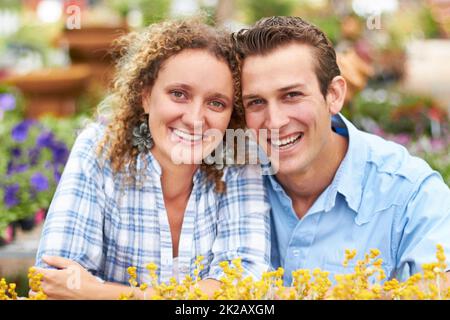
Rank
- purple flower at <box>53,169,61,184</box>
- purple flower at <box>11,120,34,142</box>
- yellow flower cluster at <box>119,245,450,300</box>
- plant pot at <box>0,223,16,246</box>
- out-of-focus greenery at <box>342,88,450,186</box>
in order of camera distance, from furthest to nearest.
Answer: out-of-focus greenery at <box>342,88,450,186</box>, purple flower at <box>11,120,34,142</box>, purple flower at <box>53,169,61,184</box>, plant pot at <box>0,223,16,246</box>, yellow flower cluster at <box>119,245,450,300</box>

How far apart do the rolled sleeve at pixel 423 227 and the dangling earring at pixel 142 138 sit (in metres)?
0.99

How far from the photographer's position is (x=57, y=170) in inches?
175

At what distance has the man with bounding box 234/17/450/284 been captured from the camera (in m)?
2.40

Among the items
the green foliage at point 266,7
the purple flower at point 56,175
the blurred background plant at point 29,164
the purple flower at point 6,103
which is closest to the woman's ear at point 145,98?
the blurred background plant at point 29,164

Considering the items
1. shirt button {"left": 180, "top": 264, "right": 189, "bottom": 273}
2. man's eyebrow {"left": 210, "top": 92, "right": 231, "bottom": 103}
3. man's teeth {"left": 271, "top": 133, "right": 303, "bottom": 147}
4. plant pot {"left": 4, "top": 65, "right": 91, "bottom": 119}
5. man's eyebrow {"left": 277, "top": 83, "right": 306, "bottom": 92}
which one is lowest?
shirt button {"left": 180, "top": 264, "right": 189, "bottom": 273}

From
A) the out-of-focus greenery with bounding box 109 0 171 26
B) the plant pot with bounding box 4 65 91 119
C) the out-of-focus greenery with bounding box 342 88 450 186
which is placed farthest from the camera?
the out-of-focus greenery with bounding box 109 0 171 26

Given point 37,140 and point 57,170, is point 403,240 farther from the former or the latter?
point 37,140

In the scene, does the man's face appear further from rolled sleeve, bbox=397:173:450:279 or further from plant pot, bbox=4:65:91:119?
plant pot, bbox=4:65:91:119

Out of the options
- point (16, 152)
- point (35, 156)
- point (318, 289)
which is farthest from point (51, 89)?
point (318, 289)

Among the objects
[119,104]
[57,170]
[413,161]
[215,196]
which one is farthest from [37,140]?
[413,161]

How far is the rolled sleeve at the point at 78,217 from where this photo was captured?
2293 mm

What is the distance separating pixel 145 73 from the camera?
2506 mm

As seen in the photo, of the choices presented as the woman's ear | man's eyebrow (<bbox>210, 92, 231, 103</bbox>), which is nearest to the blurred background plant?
the woman's ear
